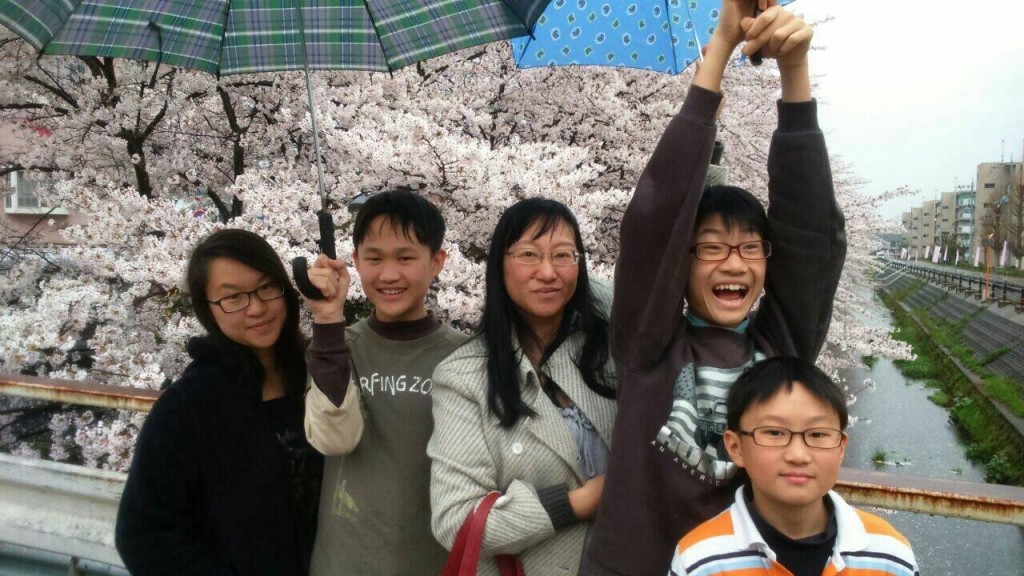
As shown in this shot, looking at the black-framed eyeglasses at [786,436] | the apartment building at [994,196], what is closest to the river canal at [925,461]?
the black-framed eyeglasses at [786,436]

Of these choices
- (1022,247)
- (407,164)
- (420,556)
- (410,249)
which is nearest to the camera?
(420,556)

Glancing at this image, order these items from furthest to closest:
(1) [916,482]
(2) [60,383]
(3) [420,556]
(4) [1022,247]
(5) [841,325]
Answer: (4) [1022,247], (5) [841,325], (2) [60,383], (3) [420,556], (1) [916,482]

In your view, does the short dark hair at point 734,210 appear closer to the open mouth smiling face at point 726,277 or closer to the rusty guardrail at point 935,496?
the open mouth smiling face at point 726,277

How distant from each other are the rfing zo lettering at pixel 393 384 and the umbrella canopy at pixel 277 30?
948 millimetres

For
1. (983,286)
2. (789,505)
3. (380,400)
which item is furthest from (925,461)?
(983,286)

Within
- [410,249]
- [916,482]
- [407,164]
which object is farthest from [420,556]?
→ [407,164]

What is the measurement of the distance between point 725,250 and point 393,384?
92cm

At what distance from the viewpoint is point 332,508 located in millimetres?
1729

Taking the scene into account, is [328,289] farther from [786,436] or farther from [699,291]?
[786,436]

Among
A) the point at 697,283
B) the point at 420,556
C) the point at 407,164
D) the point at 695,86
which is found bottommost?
the point at 420,556

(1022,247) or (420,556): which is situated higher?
(1022,247)

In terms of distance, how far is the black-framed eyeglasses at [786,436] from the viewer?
125 centimetres

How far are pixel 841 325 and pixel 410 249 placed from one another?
9.11 metres

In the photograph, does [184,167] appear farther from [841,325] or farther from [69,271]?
[841,325]
